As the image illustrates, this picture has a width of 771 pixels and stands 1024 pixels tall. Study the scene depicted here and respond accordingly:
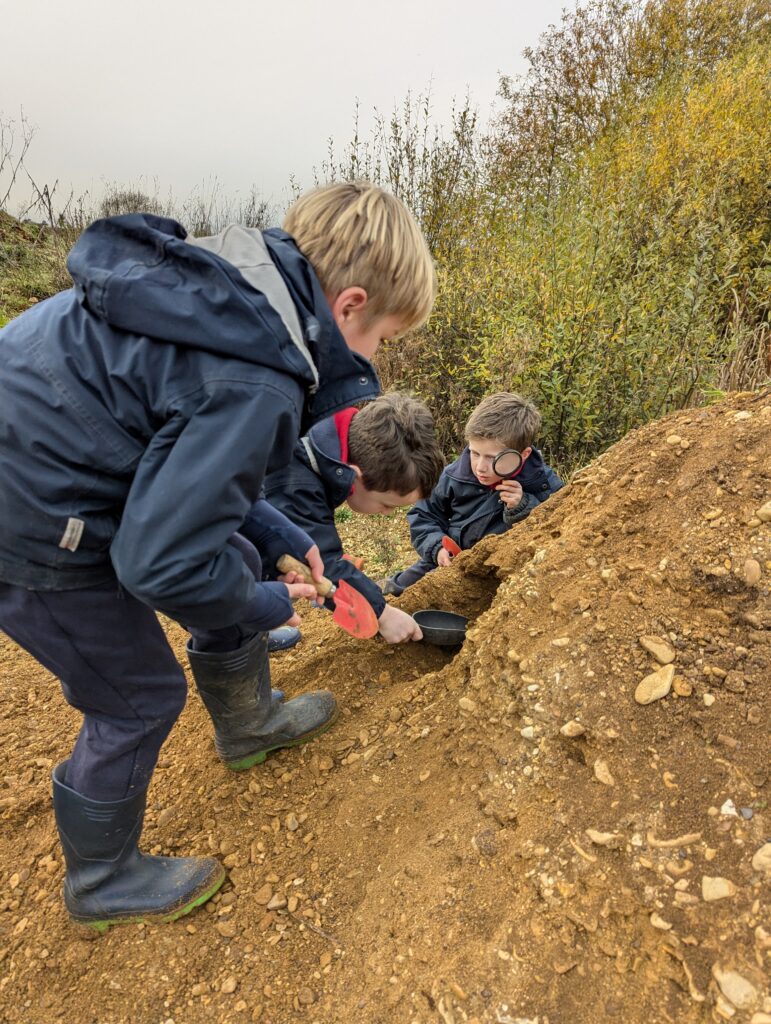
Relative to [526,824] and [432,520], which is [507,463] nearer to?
[432,520]

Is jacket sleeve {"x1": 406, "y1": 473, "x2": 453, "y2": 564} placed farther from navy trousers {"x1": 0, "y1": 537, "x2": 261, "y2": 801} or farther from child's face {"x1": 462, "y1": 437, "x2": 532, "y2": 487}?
navy trousers {"x1": 0, "y1": 537, "x2": 261, "y2": 801}

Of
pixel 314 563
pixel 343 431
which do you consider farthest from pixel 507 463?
pixel 314 563

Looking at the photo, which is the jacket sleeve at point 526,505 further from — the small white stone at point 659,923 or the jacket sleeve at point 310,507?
the small white stone at point 659,923

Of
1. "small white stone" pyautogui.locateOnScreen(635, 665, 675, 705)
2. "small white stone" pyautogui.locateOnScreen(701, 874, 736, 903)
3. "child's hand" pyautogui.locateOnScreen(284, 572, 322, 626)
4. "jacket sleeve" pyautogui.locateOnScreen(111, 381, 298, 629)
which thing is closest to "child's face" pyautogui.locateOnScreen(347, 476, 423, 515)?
"child's hand" pyautogui.locateOnScreen(284, 572, 322, 626)

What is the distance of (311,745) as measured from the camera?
2.14m

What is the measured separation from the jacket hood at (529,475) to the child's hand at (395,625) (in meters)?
1.45

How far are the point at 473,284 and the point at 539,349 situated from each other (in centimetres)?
Result: 105

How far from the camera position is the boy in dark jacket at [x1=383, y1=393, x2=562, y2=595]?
3428 mm

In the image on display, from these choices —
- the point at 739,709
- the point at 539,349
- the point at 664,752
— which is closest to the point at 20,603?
the point at 664,752

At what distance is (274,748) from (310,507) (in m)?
0.91

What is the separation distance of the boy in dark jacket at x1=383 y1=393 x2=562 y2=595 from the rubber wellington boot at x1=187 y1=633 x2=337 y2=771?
1.47 m

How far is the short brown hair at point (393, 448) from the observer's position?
8.66ft

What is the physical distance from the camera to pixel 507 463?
3.50 meters

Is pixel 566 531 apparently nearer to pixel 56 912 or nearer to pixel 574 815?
pixel 574 815
